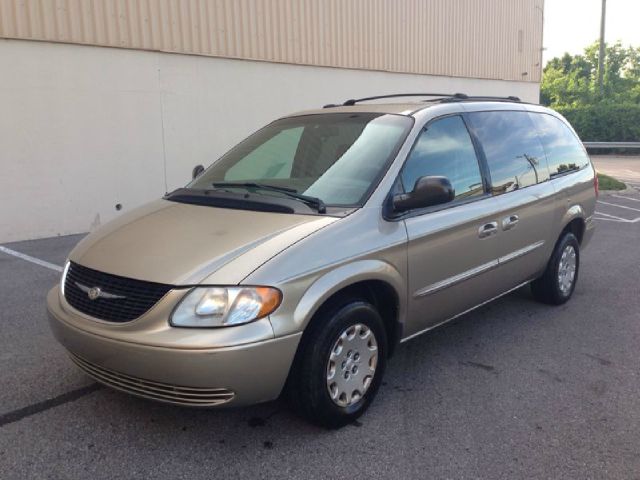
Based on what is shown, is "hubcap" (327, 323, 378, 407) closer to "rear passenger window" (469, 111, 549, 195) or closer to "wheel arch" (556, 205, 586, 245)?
"rear passenger window" (469, 111, 549, 195)

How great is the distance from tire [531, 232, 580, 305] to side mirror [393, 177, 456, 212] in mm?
2205

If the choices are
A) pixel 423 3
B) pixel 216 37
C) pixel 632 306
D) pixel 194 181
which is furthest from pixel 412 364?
pixel 423 3

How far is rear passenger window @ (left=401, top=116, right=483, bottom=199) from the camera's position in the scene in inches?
151

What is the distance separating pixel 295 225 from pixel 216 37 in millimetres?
7828

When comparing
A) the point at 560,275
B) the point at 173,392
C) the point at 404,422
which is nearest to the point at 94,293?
the point at 173,392

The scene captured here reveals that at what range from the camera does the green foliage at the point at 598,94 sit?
1134 inches

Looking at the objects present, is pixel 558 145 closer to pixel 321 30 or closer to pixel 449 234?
pixel 449 234

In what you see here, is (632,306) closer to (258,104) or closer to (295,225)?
(295,225)

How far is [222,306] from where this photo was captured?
2.85m

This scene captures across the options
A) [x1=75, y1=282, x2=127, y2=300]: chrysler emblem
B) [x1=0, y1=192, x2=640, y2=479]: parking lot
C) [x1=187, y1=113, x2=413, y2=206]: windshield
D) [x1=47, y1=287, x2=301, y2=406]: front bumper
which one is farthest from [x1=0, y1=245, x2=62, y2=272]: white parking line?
[x1=47, y1=287, x2=301, y2=406]: front bumper

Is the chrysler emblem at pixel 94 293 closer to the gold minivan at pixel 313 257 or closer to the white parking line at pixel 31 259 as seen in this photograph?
the gold minivan at pixel 313 257

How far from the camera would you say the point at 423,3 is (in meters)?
14.5

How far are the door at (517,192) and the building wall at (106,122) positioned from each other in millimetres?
6248

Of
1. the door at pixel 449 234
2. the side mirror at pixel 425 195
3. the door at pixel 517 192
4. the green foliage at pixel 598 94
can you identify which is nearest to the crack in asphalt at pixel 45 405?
the door at pixel 449 234
